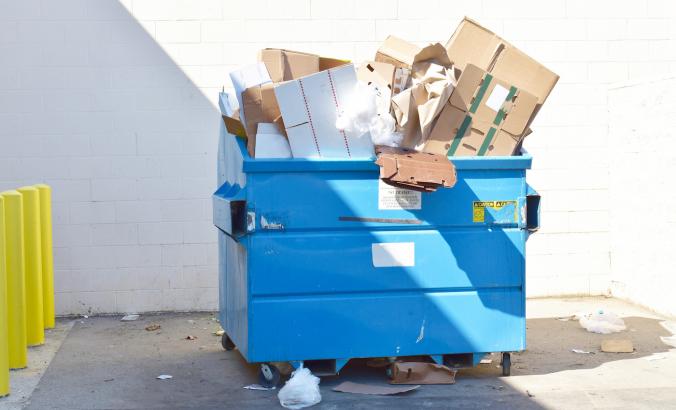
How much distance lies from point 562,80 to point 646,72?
79cm

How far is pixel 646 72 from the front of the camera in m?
8.81

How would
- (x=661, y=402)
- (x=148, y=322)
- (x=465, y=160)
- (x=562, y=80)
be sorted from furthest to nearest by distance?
(x=562, y=80), (x=148, y=322), (x=465, y=160), (x=661, y=402)

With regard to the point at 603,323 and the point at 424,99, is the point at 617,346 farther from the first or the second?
the point at 424,99

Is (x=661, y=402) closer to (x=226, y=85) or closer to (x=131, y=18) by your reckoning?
(x=226, y=85)

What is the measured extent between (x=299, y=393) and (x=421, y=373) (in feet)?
2.61

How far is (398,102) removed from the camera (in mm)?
5789

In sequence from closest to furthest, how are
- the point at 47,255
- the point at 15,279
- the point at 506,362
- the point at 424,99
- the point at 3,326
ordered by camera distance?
the point at 3,326 → the point at 424,99 → the point at 506,362 → the point at 15,279 → the point at 47,255

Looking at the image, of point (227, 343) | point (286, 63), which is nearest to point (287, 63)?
point (286, 63)

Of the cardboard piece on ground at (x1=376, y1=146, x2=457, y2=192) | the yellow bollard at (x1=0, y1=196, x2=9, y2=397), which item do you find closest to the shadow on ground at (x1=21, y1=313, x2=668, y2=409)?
the yellow bollard at (x1=0, y1=196, x2=9, y2=397)

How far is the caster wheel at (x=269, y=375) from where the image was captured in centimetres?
571

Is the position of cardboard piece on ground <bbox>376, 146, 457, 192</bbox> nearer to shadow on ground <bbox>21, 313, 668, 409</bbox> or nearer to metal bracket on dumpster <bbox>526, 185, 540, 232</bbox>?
metal bracket on dumpster <bbox>526, 185, 540, 232</bbox>

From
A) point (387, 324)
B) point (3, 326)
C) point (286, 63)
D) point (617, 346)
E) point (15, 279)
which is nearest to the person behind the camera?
point (3, 326)

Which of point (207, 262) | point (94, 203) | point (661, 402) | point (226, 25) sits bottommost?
point (661, 402)

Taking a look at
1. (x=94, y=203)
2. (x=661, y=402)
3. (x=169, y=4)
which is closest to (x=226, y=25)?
(x=169, y=4)
